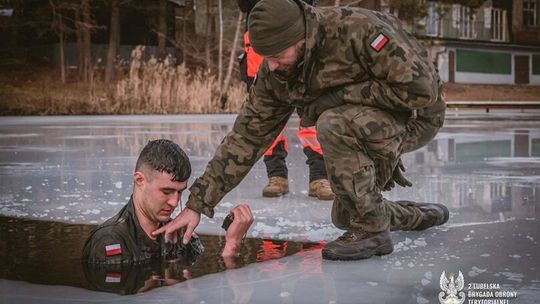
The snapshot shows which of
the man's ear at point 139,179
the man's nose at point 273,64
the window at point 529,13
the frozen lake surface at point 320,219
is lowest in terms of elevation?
the frozen lake surface at point 320,219

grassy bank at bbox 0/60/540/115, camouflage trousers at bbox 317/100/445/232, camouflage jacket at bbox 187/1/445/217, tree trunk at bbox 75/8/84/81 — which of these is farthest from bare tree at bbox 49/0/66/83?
camouflage trousers at bbox 317/100/445/232

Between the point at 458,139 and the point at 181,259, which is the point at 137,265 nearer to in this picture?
the point at 181,259

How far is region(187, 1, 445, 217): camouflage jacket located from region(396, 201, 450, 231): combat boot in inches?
20.2

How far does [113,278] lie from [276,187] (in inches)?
82.5

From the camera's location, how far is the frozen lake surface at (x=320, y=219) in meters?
2.26

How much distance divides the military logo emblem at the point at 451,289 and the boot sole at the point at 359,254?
0.38 metres

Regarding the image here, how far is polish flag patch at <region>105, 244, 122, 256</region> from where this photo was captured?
2.65 metres

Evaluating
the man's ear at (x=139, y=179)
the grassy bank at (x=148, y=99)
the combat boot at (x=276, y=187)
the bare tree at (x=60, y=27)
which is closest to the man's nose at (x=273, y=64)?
the man's ear at (x=139, y=179)

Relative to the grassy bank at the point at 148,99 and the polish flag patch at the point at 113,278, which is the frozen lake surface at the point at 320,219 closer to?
the polish flag patch at the point at 113,278

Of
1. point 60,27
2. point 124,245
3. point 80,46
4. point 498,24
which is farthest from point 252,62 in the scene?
point 498,24

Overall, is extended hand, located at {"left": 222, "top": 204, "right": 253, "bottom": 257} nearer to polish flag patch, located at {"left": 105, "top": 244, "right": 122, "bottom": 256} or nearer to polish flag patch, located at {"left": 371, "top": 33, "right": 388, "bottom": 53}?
polish flag patch, located at {"left": 105, "top": 244, "right": 122, "bottom": 256}

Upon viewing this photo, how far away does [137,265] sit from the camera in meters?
2.66

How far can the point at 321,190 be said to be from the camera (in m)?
4.30

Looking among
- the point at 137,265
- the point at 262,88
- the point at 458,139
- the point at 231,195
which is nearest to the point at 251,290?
the point at 137,265
